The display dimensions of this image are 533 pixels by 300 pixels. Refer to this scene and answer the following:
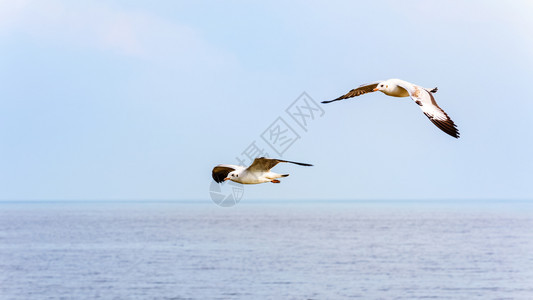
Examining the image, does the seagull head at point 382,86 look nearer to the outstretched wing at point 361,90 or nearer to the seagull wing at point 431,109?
the seagull wing at point 431,109

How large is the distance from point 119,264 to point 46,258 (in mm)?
13175

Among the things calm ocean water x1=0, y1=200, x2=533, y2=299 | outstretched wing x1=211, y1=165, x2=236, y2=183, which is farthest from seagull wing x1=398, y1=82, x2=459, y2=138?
calm ocean water x1=0, y1=200, x2=533, y2=299

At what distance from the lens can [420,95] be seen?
16.9 meters

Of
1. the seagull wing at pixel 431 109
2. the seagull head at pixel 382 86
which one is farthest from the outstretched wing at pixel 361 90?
the seagull wing at pixel 431 109

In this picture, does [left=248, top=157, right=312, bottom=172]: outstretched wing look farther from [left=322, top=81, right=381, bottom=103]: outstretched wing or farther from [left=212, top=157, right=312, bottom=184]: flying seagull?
[left=322, top=81, right=381, bottom=103]: outstretched wing

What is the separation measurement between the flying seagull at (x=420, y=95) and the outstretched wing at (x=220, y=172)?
3.52m

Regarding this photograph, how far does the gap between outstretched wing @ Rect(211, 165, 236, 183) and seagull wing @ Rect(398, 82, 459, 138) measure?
5.39 meters

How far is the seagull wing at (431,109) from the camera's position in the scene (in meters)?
15.1

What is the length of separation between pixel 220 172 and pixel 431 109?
6.78m

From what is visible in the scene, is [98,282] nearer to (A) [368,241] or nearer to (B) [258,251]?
(B) [258,251]

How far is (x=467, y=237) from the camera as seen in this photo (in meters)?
126

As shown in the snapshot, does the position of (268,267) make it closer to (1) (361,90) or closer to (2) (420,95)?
(1) (361,90)

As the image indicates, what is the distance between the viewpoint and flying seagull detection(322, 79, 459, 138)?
50.2ft

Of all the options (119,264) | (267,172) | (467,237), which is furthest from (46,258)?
(267,172)
